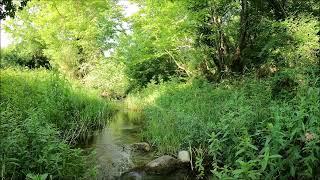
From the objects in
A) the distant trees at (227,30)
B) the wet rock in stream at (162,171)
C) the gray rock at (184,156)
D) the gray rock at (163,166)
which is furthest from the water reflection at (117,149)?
the distant trees at (227,30)

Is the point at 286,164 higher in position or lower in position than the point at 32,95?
lower

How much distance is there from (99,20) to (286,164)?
20377 millimetres

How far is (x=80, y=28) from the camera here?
77.3ft

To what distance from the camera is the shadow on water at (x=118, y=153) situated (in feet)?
20.5

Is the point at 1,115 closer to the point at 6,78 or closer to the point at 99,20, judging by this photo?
the point at 6,78

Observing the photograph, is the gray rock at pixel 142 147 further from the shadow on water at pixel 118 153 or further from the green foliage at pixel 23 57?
the green foliage at pixel 23 57

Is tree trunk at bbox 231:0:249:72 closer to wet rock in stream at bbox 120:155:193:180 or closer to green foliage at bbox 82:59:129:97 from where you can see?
wet rock in stream at bbox 120:155:193:180

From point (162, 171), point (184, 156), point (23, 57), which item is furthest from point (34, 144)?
point (23, 57)

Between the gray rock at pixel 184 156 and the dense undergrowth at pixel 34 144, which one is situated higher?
the dense undergrowth at pixel 34 144

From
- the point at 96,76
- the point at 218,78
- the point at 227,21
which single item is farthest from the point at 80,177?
the point at 96,76

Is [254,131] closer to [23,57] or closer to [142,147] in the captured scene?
[142,147]

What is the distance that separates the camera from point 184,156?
651 cm

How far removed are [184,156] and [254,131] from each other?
1.61 metres

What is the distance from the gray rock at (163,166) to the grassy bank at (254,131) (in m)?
0.43
